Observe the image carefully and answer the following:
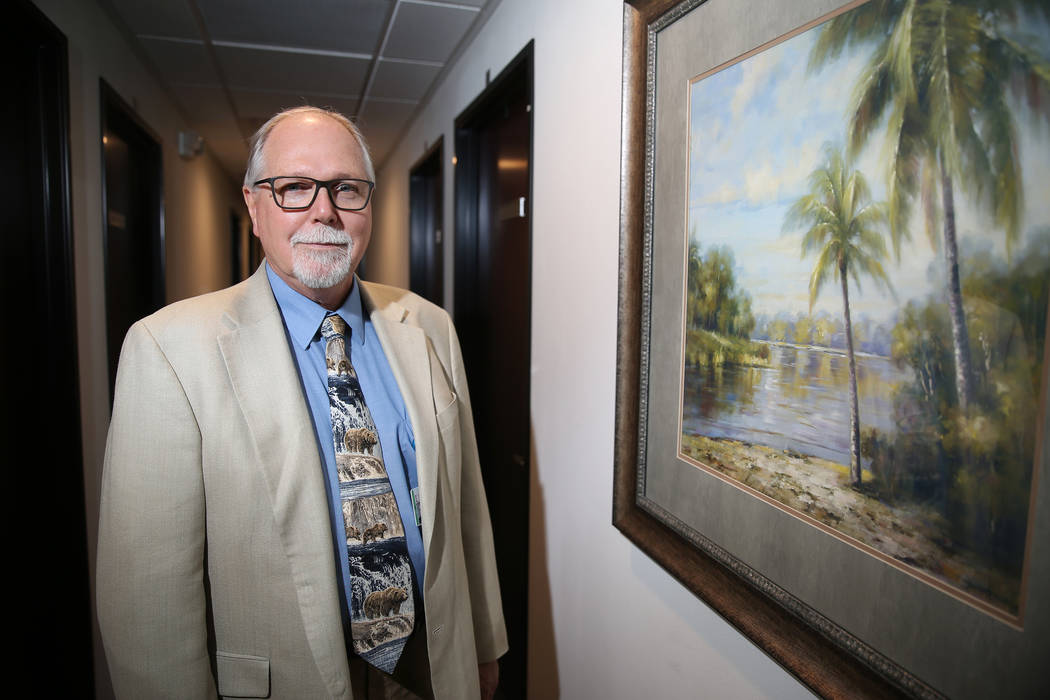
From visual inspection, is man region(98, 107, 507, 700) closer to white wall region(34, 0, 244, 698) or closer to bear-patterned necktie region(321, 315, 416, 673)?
bear-patterned necktie region(321, 315, 416, 673)

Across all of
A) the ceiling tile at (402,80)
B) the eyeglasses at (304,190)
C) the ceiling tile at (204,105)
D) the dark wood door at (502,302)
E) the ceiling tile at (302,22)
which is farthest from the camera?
the ceiling tile at (204,105)

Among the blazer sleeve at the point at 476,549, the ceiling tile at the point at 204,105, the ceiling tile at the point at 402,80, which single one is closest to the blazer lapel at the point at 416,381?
the blazer sleeve at the point at 476,549

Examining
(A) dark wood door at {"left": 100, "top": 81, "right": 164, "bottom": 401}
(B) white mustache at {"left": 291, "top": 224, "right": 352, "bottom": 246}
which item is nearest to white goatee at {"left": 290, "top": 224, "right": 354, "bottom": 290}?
(B) white mustache at {"left": 291, "top": 224, "right": 352, "bottom": 246}

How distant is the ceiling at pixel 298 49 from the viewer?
2.48 metres

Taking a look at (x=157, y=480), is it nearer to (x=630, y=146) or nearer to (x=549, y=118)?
(x=630, y=146)

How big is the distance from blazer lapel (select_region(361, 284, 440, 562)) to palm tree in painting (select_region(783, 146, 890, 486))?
76 cm

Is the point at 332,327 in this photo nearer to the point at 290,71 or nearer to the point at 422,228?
the point at 290,71

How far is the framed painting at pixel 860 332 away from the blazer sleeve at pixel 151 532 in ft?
2.86

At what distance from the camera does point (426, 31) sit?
8.80 ft

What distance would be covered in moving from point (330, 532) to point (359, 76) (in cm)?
302

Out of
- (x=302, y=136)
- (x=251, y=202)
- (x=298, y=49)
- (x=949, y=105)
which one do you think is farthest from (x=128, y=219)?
(x=949, y=105)

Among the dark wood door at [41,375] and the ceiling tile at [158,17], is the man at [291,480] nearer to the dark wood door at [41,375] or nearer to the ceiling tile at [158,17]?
the dark wood door at [41,375]

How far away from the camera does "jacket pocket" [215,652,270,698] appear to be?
1.06m

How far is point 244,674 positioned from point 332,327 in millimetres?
665
